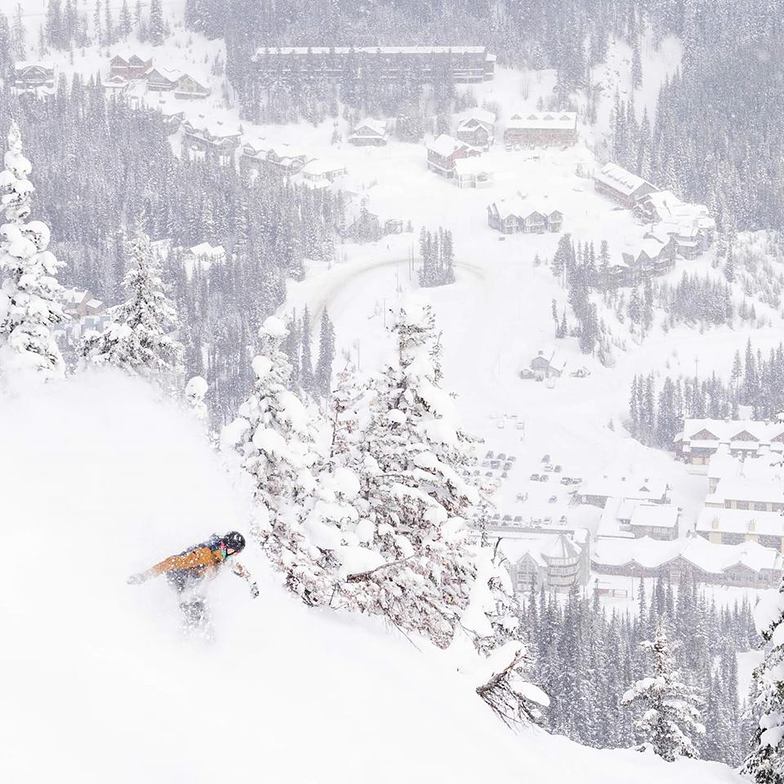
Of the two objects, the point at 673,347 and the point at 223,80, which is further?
the point at 223,80

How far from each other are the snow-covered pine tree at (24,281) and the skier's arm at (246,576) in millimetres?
12305

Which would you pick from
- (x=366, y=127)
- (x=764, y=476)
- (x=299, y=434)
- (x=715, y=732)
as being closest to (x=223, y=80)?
(x=366, y=127)

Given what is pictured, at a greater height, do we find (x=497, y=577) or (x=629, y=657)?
(x=497, y=577)

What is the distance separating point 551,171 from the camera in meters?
160

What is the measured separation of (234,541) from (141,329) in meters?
14.3

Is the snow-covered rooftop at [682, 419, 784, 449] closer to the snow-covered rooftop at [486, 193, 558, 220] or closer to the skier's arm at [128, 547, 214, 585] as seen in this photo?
the snow-covered rooftop at [486, 193, 558, 220]

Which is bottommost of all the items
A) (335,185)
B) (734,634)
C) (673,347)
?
(734,634)

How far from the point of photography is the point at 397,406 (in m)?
20.7

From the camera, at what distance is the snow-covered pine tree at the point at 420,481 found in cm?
1998

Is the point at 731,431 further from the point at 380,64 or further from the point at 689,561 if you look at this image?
the point at 380,64

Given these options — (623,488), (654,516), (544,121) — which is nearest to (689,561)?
(654,516)

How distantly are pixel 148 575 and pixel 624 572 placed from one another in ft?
284

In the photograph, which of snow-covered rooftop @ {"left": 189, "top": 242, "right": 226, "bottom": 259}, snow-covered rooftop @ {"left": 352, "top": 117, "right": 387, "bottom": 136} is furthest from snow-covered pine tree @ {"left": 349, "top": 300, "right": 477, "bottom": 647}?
snow-covered rooftop @ {"left": 352, "top": 117, "right": 387, "bottom": 136}

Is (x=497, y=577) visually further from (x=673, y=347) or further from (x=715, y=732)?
(x=673, y=347)
